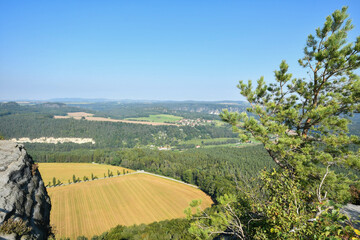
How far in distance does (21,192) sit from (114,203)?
3810 cm

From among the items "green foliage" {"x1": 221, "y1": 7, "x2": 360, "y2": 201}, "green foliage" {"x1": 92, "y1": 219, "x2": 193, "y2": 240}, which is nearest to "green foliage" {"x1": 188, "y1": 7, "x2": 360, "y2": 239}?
"green foliage" {"x1": 221, "y1": 7, "x2": 360, "y2": 201}

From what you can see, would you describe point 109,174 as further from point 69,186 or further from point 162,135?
point 162,135

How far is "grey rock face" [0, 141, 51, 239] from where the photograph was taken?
9.01m

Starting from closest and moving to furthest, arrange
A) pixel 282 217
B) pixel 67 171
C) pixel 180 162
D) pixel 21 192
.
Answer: pixel 282 217 < pixel 21 192 < pixel 67 171 < pixel 180 162

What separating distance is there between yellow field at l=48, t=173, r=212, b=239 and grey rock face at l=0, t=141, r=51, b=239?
22717 millimetres

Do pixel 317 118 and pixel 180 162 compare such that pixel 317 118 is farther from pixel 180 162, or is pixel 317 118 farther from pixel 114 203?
pixel 180 162

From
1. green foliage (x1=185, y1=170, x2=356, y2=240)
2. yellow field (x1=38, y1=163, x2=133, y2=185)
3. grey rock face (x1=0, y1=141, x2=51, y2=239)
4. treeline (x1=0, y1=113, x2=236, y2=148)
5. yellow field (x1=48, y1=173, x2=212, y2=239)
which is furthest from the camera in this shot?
treeline (x1=0, y1=113, x2=236, y2=148)

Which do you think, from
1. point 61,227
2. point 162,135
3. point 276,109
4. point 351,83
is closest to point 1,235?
point 276,109

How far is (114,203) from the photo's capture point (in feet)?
143

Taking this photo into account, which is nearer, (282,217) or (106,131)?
(282,217)

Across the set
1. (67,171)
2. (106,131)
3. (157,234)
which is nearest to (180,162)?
(67,171)

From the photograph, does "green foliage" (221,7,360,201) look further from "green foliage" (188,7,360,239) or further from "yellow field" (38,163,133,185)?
"yellow field" (38,163,133,185)

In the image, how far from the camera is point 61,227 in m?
32.5

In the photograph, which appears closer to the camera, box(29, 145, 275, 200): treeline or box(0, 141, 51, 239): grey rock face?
box(0, 141, 51, 239): grey rock face
